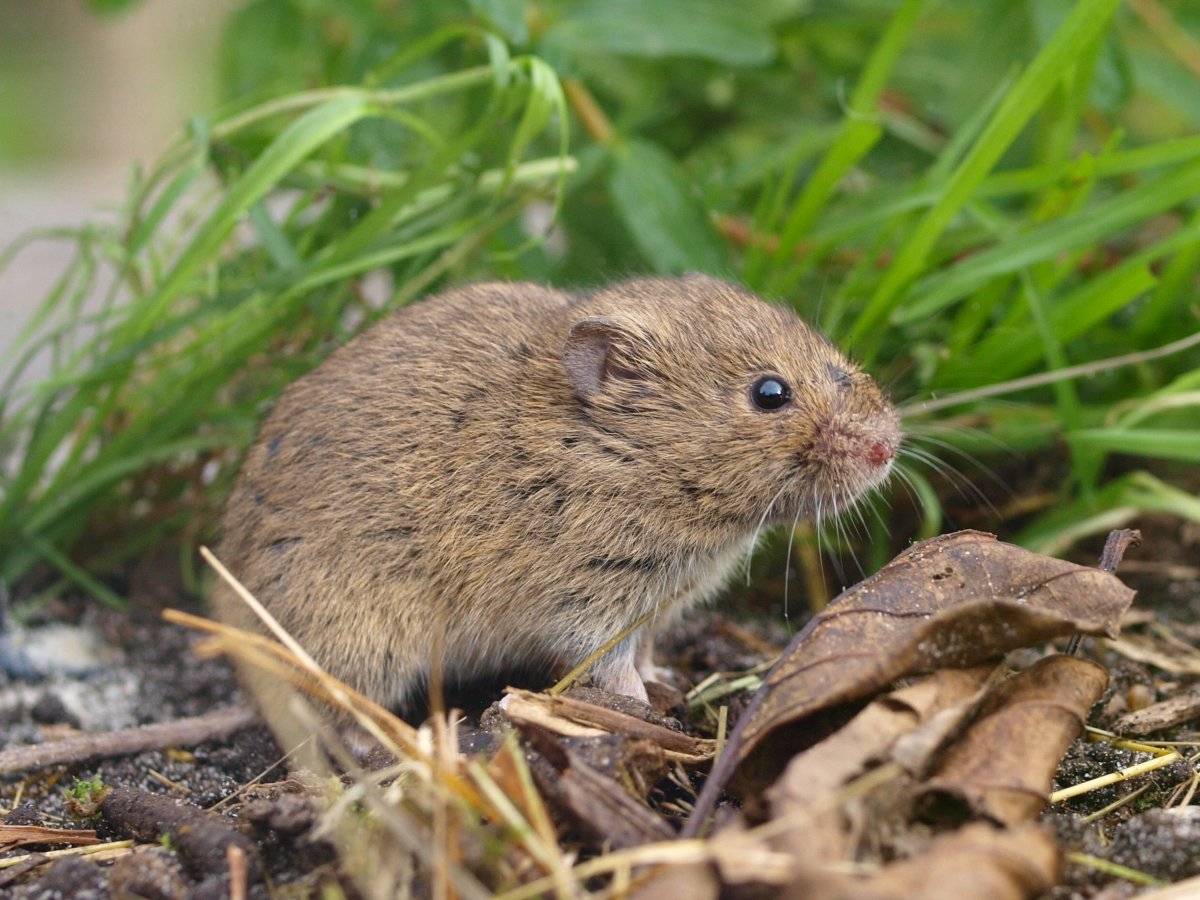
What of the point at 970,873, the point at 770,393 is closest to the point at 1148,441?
the point at 770,393

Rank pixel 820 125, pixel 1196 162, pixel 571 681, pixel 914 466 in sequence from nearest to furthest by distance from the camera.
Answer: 1. pixel 571 681
2. pixel 1196 162
3. pixel 914 466
4. pixel 820 125

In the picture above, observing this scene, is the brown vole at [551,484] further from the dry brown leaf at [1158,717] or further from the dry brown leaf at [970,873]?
the dry brown leaf at [970,873]

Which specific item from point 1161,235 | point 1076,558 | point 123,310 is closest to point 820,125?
point 1161,235

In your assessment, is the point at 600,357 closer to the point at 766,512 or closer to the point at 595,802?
the point at 766,512

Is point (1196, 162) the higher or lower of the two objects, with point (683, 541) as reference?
higher

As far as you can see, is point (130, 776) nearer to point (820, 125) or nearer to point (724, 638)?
point (724, 638)

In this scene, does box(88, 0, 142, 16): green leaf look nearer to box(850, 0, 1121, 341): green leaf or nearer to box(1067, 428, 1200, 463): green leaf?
box(850, 0, 1121, 341): green leaf

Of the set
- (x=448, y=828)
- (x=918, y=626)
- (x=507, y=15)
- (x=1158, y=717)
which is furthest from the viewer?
(x=507, y=15)
